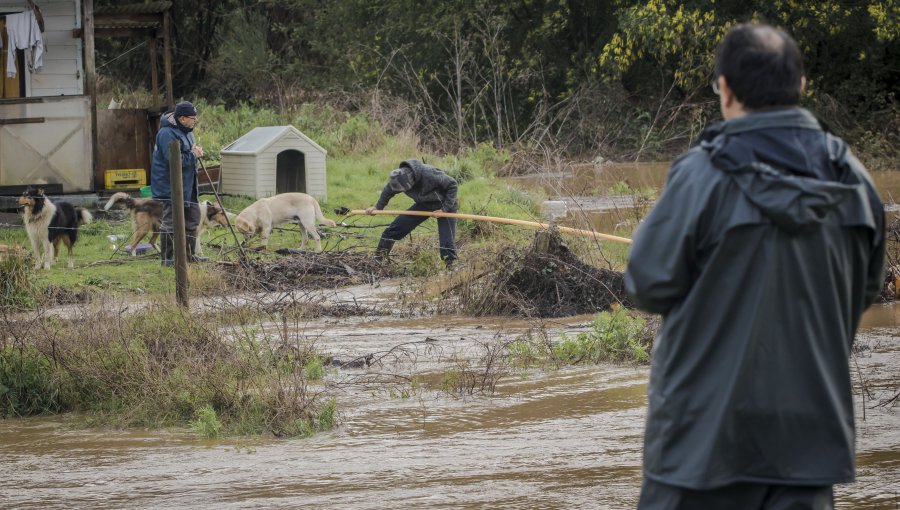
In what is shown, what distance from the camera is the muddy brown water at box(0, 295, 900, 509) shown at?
222 inches

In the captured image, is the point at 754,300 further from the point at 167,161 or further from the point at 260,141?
the point at 260,141

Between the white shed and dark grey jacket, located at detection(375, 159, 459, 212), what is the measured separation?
4852 mm

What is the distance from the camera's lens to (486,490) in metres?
5.70

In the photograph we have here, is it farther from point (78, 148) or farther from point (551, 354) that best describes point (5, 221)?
point (551, 354)

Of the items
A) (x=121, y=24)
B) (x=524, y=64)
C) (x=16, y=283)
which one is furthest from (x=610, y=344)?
(x=524, y=64)

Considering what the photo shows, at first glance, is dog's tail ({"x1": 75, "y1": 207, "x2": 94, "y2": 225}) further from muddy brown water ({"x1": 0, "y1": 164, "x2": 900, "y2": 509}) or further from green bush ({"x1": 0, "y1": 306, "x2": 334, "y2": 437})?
muddy brown water ({"x1": 0, "y1": 164, "x2": 900, "y2": 509})

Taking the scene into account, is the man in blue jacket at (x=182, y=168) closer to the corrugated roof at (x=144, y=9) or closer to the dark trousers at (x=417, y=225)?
the dark trousers at (x=417, y=225)

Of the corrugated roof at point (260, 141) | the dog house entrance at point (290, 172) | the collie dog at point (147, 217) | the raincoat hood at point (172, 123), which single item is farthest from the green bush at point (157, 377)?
the dog house entrance at point (290, 172)

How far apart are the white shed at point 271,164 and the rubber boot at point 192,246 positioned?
4.28 metres

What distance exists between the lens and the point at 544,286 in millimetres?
11359

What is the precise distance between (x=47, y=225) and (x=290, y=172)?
5805mm

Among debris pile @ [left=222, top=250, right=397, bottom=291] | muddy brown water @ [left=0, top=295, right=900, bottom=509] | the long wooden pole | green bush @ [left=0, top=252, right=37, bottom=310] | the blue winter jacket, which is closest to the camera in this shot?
muddy brown water @ [left=0, top=295, right=900, bottom=509]

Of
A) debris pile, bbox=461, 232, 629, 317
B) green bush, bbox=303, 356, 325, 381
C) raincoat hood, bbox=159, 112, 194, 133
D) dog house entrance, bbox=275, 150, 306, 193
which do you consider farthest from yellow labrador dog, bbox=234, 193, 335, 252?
green bush, bbox=303, 356, 325, 381

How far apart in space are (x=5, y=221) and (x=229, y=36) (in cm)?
2174
